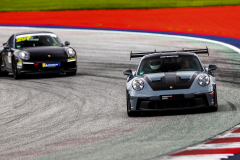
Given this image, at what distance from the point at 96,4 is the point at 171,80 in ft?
99.4

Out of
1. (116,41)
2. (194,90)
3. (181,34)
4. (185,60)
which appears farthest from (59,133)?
(181,34)

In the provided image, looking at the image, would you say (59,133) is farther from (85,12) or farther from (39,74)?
(85,12)

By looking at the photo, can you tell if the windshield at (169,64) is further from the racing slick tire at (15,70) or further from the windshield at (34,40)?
the windshield at (34,40)

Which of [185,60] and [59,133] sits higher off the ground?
[185,60]

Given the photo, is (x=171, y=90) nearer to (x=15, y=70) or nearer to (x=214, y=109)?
(x=214, y=109)

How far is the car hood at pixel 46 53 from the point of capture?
1534cm

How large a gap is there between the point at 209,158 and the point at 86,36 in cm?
2169

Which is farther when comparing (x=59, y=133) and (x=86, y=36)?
(x=86, y=36)

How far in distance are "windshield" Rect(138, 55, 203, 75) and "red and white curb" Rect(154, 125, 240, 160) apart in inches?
110

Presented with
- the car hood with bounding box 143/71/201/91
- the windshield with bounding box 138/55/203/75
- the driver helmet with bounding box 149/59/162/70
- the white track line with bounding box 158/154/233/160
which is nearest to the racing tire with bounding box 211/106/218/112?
the car hood with bounding box 143/71/201/91

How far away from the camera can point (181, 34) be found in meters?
26.7

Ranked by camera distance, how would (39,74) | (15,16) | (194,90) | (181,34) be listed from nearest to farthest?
(194,90), (39,74), (181,34), (15,16)

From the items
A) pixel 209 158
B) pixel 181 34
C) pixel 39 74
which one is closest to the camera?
pixel 209 158

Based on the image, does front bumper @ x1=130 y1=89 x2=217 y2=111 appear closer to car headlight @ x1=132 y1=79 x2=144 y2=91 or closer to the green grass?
car headlight @ x1=132 y1=79 x2=144 y2=91
